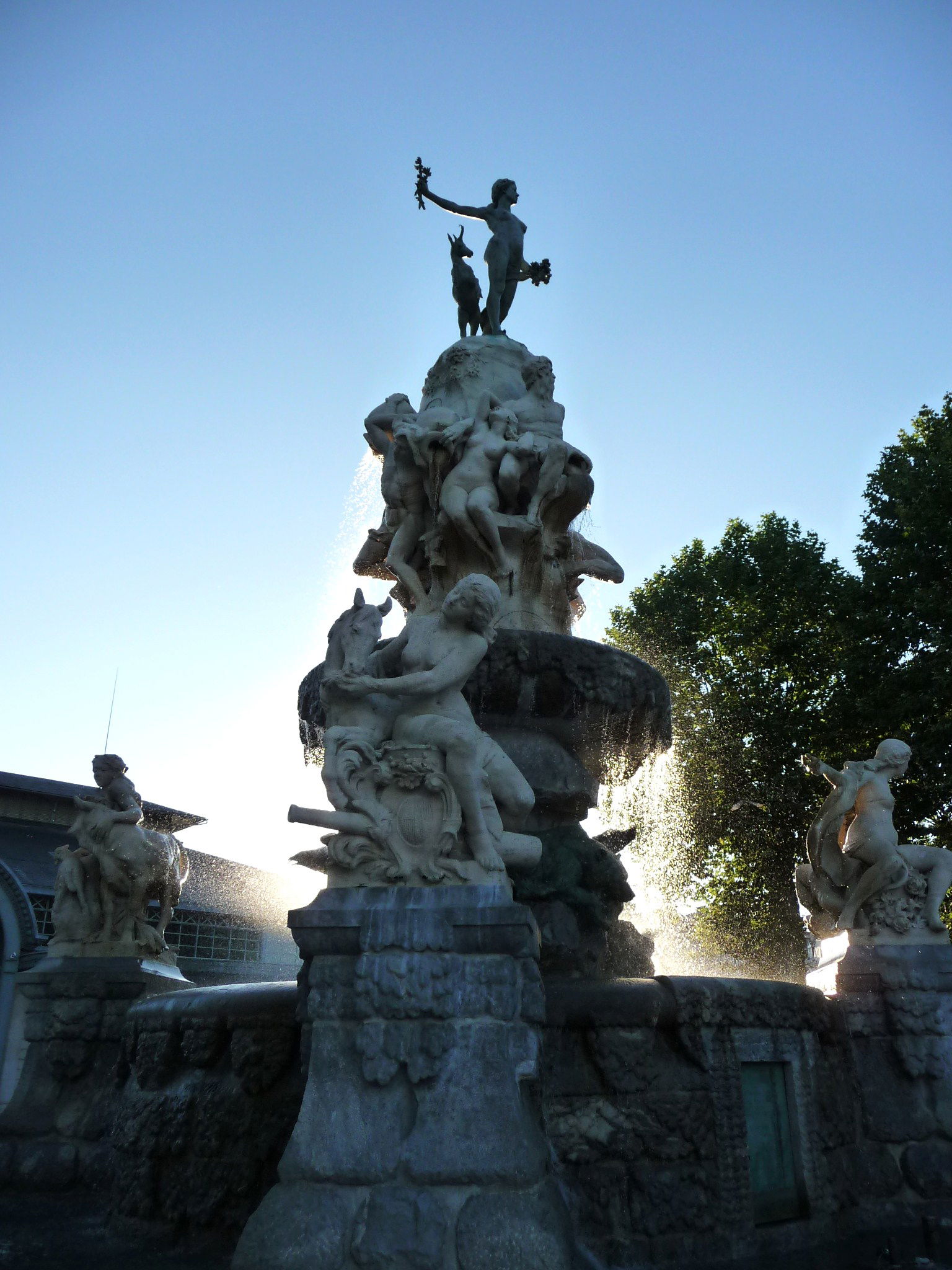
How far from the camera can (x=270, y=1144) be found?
5008mm

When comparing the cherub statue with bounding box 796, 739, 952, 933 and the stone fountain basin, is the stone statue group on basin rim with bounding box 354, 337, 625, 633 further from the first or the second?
the cherub statue with bounding box 796, 739, 952, 933

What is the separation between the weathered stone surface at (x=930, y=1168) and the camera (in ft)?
20.2

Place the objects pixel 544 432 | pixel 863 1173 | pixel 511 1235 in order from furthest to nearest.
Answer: pixel 544 432 → pixel 863 1173 → pixel 511 1235

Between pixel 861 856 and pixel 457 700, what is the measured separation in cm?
361

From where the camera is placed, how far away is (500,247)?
11203 mm

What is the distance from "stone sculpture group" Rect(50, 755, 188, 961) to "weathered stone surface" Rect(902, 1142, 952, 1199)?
528 cm

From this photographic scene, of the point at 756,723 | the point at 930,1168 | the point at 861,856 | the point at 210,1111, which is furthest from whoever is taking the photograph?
the point at 756,723

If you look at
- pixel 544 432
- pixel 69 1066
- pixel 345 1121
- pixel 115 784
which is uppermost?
pixel 544 432

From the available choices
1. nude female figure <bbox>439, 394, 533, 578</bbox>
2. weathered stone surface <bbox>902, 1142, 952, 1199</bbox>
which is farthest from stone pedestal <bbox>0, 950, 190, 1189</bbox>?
weathered stone surface <bbox>902, 1142, 952, 1199</bbox>

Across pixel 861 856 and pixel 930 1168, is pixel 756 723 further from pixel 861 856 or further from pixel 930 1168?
pixel 930 1168

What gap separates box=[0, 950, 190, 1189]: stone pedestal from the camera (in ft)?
21.3

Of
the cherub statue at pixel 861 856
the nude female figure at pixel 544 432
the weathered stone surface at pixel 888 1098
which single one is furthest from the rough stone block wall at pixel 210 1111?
the nude female figure at pixel 544 432

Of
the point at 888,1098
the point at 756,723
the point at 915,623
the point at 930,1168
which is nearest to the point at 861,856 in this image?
the point at 888,1098

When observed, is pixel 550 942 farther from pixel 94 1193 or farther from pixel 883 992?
pixel 94 1193
